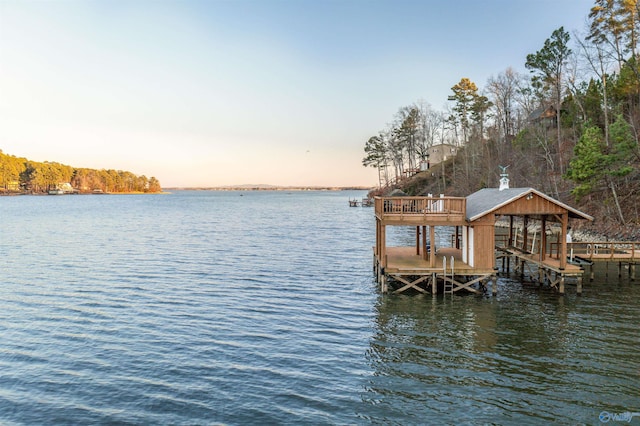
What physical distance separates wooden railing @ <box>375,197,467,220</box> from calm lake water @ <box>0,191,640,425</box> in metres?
4.13

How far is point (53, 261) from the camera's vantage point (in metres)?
30.9

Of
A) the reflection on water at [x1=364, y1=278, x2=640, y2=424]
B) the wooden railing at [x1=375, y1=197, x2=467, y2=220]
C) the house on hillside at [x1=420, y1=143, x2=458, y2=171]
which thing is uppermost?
the house on hillside at [x1=420, y1=143, x2=458, y2=171]

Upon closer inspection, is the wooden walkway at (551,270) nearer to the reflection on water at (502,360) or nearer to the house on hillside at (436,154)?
the reflection on water at (502,360)

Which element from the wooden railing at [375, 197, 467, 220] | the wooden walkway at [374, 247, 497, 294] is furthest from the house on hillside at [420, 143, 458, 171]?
the wooden railing at [375, 197, 467, 220]

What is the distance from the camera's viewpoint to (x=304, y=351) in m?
14.3

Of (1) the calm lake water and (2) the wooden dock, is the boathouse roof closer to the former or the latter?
(2) the wooden dock

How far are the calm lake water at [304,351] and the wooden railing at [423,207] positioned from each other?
4.13 m

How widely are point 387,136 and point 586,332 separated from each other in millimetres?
88113

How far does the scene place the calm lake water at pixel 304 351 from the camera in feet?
35.4

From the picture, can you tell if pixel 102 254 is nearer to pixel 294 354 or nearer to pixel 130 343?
pixel 130 343

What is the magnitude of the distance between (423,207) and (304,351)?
408 inches

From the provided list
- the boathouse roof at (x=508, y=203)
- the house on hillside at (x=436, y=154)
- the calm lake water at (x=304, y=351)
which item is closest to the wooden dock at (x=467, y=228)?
the boathouse roof at (x=508, y=203)

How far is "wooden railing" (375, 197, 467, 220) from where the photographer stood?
21.2 meters

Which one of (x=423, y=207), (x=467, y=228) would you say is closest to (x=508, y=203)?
(x=467, y=228)
